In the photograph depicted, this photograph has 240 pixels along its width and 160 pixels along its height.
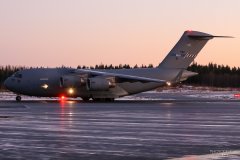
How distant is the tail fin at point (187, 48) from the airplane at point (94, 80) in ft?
0.28

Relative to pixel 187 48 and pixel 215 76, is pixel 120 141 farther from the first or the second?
pixel 215 76

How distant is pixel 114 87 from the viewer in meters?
47.9

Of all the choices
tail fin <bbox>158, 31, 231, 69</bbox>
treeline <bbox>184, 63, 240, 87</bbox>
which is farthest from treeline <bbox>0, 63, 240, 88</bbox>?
tail fin <bbox>158, 31, 231, 69</bbox>

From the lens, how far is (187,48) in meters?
50.7

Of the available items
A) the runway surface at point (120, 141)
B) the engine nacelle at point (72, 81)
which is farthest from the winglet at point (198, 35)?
the runway surface at point (120, 141)

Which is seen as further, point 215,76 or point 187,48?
point 215,76

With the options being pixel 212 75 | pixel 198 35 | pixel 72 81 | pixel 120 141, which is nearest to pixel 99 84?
pixel 72 81

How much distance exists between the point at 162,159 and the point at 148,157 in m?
0.41

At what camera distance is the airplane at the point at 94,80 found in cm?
4697

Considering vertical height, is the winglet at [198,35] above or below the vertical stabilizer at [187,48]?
above

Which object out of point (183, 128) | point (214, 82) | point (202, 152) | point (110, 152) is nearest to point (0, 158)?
point (110, 152)

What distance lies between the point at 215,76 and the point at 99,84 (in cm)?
11195

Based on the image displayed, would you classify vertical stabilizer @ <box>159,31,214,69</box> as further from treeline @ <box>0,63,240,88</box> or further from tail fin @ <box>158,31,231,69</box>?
treeline @ <box>0,63,240,88</box>

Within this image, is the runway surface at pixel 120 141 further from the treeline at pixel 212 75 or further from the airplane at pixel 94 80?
the treeline at pixel 212 75
